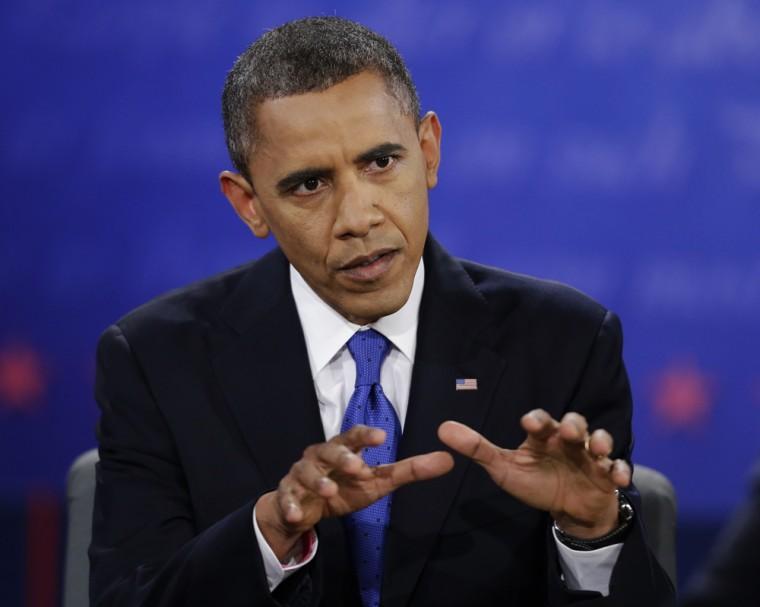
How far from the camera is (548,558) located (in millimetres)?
1908

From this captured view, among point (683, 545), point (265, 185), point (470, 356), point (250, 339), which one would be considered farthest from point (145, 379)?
point (683, 545)

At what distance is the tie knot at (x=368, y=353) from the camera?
2.04 m

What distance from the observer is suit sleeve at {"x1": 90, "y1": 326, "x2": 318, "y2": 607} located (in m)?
1.79

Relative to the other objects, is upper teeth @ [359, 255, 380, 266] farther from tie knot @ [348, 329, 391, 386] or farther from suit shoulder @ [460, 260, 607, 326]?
suit shoulder @ [460, 260, 607, 326]

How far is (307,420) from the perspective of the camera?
80.4 inches

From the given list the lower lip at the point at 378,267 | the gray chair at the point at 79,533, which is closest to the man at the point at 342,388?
the lower lip at the point at 378,267

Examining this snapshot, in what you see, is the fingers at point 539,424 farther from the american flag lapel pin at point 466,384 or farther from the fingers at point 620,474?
the american flag lapel pin at point 466,384

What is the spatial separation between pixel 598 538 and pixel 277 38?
0.93 m

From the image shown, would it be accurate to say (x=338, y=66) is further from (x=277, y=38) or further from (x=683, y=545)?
(x=683, y=545)

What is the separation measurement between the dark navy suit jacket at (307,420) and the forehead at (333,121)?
12.7 inches

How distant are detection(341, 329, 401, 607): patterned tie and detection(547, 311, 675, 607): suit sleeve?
278 millimetres

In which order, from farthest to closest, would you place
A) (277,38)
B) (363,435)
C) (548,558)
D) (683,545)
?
(683,545)
(277,38)
(548,558)
(363,435)

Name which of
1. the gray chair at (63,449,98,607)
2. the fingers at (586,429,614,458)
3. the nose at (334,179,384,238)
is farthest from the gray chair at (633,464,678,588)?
the gray chair at (63,449,98,607)

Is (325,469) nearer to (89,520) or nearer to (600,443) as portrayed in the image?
(600,443)
